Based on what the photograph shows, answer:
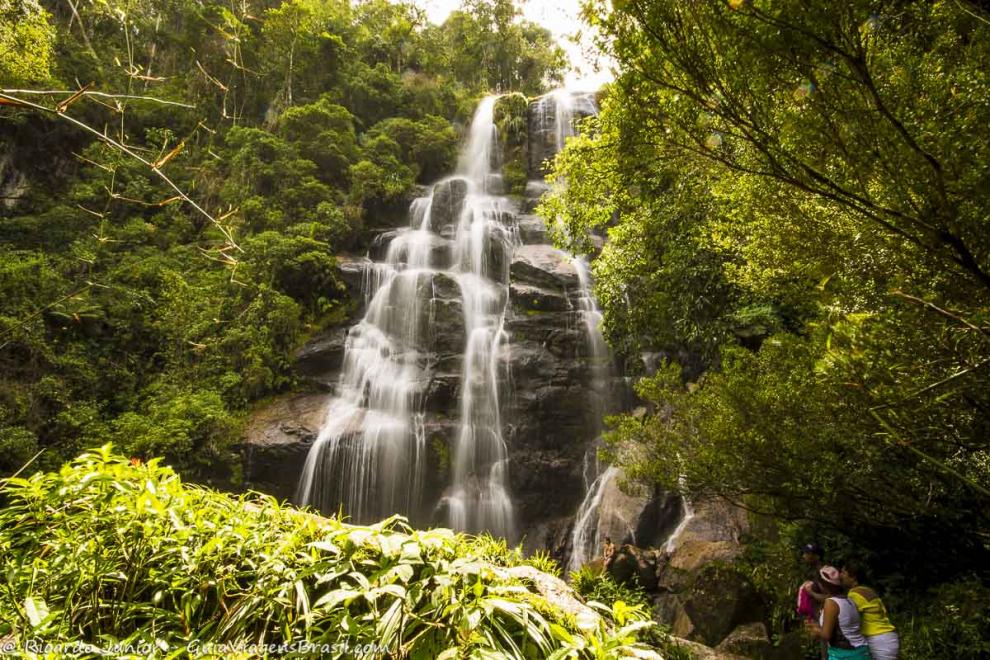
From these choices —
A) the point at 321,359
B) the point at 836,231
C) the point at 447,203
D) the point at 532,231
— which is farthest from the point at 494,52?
the point at 836,231

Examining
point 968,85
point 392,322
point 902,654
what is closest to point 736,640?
point 902,654

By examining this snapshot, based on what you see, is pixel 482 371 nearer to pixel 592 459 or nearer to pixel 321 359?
pixel 592 459

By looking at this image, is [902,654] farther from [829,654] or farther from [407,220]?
[407,220]

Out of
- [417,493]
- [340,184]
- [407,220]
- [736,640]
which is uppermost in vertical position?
[340,184]

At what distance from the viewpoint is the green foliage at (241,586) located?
5.00 ft

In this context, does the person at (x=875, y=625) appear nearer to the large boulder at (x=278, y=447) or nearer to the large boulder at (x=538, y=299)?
the large boulder at (x=538, y=299)

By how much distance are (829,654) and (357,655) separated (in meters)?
4.22

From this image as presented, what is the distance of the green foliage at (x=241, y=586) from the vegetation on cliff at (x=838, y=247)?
1587 mm

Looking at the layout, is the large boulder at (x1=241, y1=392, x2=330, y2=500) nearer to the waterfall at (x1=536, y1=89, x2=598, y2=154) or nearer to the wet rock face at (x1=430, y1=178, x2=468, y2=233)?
the wet rock face at (x1=430, y1=178, x2=468, y2=233)

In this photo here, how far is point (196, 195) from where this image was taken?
17.7 m

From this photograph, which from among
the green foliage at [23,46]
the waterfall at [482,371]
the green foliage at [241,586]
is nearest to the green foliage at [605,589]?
the waterfall at [482,371]

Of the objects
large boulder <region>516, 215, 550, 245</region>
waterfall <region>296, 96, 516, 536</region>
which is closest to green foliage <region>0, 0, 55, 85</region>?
waterfall <region>296, 96, 516, 536</region>

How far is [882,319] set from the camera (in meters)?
3.07

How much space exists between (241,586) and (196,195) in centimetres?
1987
